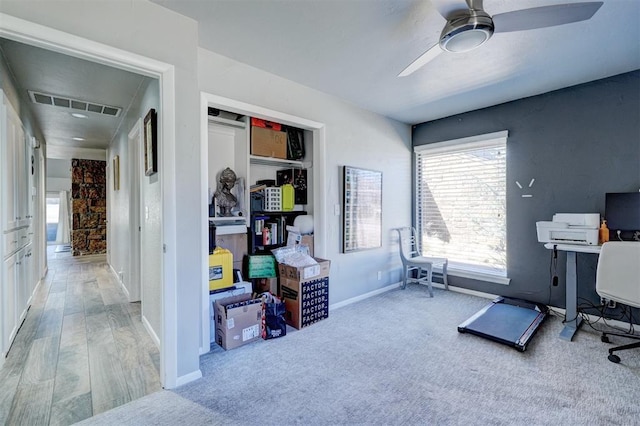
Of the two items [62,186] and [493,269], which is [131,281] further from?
[62,186]

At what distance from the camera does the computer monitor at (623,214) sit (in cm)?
275

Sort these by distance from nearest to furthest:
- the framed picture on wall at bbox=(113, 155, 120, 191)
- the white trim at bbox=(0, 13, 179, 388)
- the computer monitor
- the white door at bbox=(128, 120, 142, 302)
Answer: the white trim at bbox=(0, 13, 179, 388)
the computer monitor
the white door at bbox=(128, 120, 142, 302)
the framed picture on wall at bbox=(113, 155, 120, 191)

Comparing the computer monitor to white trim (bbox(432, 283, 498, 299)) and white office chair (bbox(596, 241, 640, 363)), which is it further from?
white trim (bbox(432, 283, 498, 299))

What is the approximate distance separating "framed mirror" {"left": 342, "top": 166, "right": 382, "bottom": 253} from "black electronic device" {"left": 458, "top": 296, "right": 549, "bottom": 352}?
147cm

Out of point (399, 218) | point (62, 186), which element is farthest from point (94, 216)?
point (399, 218)

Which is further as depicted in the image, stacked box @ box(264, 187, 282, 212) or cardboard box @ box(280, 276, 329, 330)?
stacked box @ box(264, 187, 282, 212)

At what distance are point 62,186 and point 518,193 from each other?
1179cm

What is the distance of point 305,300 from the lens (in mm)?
2990

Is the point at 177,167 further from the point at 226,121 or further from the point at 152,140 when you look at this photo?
the point at 226,121

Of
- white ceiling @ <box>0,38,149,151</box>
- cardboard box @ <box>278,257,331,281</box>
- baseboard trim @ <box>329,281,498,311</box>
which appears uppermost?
white ceiling @ <box>0,38,149,151</box>

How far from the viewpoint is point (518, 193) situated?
367 centimetres

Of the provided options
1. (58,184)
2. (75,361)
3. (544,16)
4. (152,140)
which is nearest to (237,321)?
(75,361)

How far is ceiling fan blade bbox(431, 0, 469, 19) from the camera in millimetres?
1520

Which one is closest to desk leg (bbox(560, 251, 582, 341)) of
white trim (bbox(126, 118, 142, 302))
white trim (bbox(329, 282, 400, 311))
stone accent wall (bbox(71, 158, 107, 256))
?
white trim (bbox(329, 282, 400, 311))
